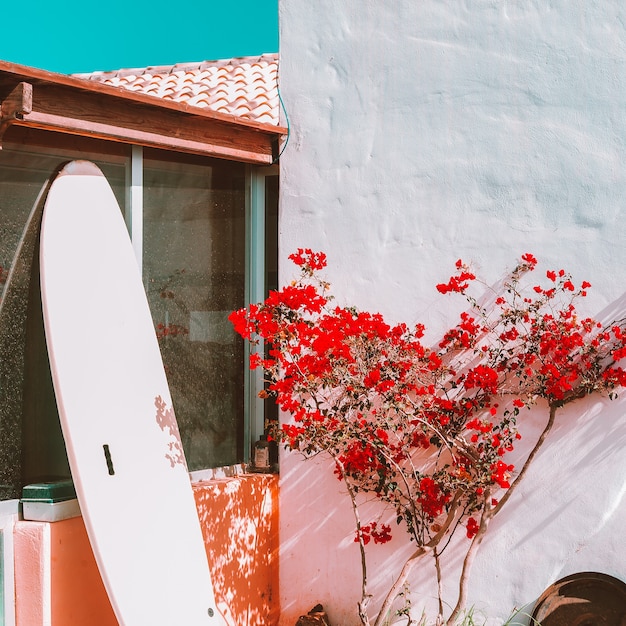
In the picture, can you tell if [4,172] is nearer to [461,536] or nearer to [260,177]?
[260,177]

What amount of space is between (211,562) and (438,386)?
60.1 inches

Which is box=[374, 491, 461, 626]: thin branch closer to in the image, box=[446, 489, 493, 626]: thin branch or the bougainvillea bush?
the bougainvillea bush

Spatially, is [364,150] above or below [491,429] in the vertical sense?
above

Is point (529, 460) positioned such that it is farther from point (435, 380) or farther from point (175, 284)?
point (175, 284)

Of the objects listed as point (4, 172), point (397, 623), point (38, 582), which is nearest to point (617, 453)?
point (397, 623)

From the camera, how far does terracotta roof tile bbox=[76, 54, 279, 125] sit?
210 inches

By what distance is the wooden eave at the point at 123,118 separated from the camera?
137 inches

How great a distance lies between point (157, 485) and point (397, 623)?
5.19 feet

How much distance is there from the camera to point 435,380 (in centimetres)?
435

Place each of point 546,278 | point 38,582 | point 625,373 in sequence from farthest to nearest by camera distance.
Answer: point 546,278 → point 625,373 → point 38,582

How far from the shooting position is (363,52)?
15.6 feet

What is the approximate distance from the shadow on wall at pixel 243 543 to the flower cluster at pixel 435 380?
565 millimetres

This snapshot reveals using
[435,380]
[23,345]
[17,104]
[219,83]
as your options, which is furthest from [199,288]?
[219,83]

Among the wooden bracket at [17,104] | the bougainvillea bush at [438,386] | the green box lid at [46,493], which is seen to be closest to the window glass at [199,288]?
the bougainvillea bush at [438,386]
